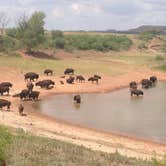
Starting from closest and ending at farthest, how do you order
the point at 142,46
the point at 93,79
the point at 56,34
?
the point at 93,79 < the point at 56,34 < the point at 142,46

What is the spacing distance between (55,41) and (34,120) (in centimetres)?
4889

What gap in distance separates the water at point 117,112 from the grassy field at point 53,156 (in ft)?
30.0

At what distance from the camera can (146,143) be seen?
25.1 m

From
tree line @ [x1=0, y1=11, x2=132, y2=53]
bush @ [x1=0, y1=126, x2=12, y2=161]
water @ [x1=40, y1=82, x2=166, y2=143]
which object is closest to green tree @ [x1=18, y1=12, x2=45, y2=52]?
tree line @ [x1=0, y1=11, x2=132, y2=53]

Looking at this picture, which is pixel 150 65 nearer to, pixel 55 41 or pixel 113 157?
pixel 55 41

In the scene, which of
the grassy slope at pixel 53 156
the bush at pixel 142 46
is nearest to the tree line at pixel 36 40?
the bush at pixel 142 46

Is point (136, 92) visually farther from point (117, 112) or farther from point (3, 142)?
point (3, 142)

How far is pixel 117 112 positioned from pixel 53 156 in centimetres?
1831

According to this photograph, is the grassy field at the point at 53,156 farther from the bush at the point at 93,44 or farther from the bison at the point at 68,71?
the bush at the point at 93,44

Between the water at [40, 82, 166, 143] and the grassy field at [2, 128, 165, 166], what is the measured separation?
30.0ft

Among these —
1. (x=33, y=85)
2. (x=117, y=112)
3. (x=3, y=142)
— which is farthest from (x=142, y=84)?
(x=3, y=142)

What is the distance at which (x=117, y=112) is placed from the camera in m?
33.7

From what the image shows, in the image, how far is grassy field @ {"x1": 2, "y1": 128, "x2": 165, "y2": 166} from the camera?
47.4 feet

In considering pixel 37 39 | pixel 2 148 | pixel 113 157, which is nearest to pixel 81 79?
pixel 37 39
